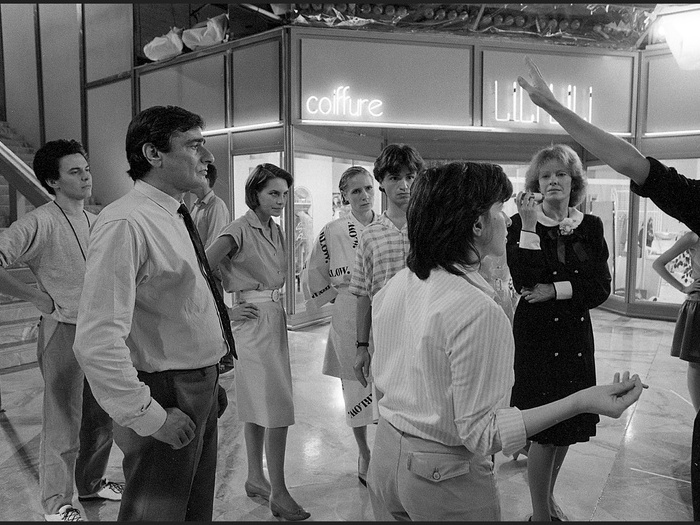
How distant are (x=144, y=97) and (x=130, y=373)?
8130 millimetres

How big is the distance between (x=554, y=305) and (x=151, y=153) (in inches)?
68.1

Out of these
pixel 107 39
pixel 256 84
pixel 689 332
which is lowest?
pixel 689 332

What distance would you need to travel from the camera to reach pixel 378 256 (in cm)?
264

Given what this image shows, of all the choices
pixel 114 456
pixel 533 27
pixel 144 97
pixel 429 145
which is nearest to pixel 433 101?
pixel 429 145

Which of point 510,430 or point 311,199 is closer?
point 510,430

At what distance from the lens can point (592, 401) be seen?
1.19 m

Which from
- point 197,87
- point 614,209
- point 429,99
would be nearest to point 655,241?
point 614,209

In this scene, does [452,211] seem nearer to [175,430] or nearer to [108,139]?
[175,430]

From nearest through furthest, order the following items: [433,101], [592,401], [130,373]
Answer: [592,401], [130,373], [433,101]

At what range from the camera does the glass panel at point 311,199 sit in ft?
23.8

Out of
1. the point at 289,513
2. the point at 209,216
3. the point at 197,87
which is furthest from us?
the point at 197,87

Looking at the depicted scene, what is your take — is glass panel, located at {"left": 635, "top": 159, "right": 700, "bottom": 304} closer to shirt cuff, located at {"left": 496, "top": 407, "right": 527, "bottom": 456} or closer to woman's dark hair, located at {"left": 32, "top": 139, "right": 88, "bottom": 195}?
woman's dark hair, located at {"left": 32, "top": 139, "right": 88, "bottom": 195}

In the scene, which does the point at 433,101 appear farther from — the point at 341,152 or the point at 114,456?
the point at 114,456

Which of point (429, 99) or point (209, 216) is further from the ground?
point (429, 99)
